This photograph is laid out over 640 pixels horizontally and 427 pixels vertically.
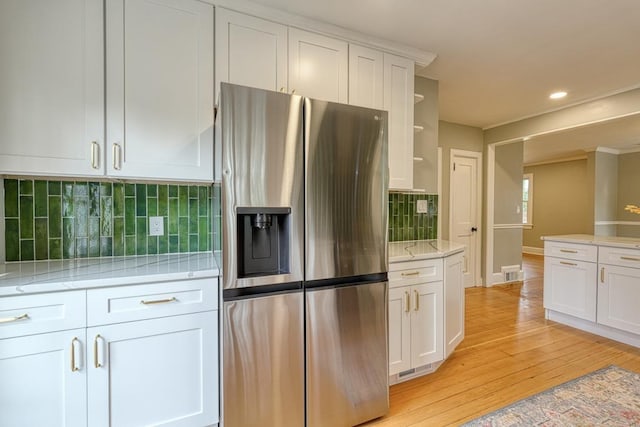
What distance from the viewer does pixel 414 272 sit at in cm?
210

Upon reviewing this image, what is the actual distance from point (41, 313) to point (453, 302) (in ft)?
8.12

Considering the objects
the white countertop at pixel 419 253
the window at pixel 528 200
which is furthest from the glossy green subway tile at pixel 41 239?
the window at pixel 528 200

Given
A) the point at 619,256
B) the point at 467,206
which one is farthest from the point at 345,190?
the point at 467,206

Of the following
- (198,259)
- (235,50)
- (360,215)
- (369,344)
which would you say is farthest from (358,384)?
(235,50)

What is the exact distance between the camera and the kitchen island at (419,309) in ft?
6.72

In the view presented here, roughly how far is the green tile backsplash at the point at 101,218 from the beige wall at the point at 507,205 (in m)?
4.37

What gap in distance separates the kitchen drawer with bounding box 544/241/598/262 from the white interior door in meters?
1.28

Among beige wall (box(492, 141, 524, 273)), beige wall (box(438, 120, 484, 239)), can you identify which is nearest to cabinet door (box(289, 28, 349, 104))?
beige wall (box(438, 120, 484, 239))

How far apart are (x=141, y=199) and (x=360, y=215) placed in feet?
4.52

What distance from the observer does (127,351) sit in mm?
1429

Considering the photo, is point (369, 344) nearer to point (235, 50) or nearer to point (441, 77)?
point (235, 50)

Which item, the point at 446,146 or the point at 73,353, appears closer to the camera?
the point at 73,353

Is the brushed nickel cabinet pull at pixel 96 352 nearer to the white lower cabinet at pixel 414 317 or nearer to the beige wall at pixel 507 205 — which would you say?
the white lower cabinet at pixel 414 317

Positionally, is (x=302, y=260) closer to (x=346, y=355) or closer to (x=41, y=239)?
(x=346, y=355)
